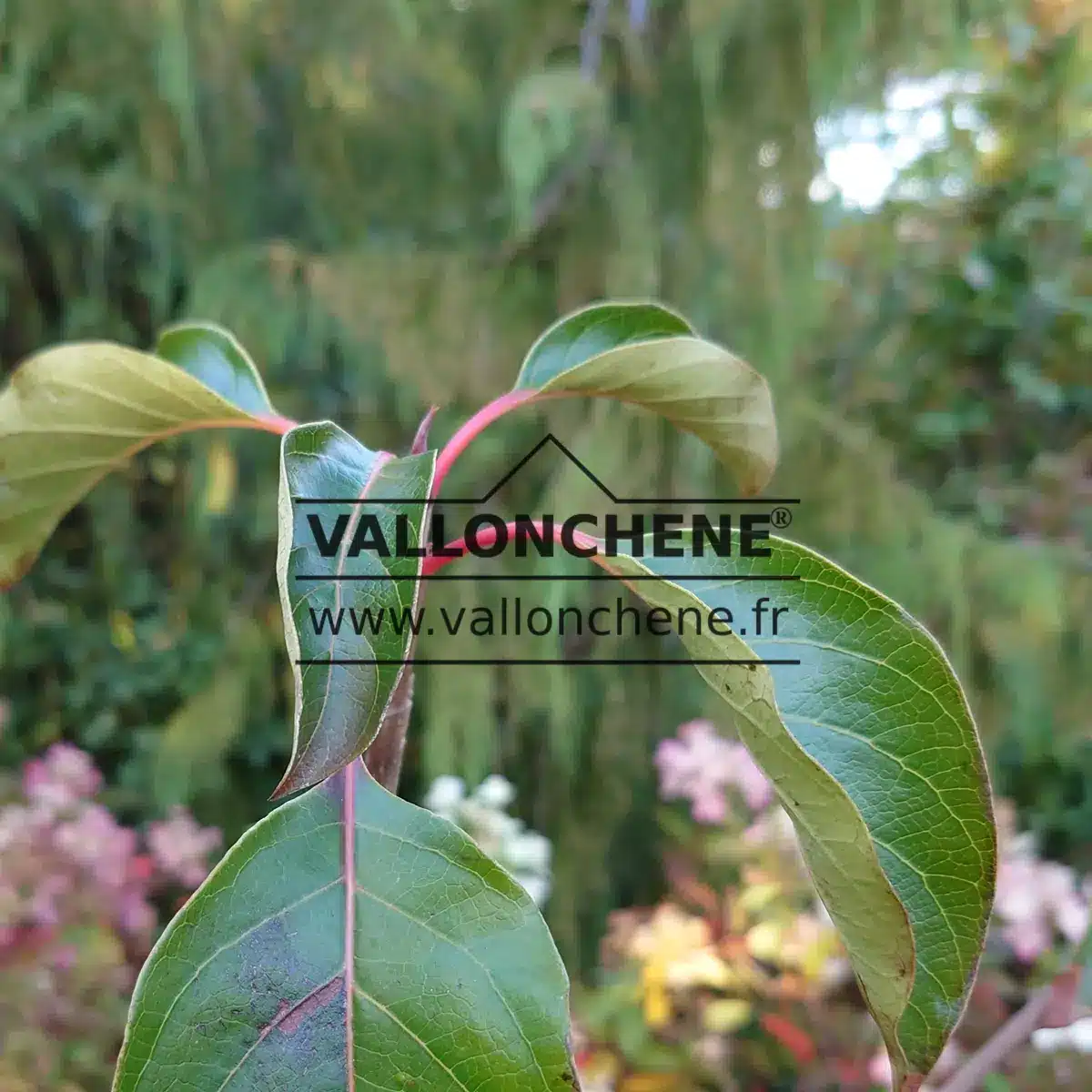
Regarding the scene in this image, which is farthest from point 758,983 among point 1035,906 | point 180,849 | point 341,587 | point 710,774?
point 341,587

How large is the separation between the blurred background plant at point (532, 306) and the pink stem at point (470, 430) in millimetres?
690

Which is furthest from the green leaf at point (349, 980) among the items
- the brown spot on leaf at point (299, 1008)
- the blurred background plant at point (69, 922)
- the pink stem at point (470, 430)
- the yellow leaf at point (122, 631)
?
the yellow leaf at point (122, 631)

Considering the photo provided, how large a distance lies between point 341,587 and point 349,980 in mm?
109

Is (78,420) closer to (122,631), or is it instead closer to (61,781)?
(61,781)

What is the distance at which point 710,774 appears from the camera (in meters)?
1.07

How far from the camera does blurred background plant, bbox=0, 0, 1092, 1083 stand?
1072 mm

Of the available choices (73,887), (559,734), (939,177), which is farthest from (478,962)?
(939,177)

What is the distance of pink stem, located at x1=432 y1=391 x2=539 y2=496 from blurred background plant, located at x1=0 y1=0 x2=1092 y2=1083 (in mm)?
690

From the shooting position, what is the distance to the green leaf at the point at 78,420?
1.08 ft

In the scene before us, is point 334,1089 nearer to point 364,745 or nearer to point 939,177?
point 364,745

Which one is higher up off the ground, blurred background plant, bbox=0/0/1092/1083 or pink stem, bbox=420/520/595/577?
blurred background plant, bbox=0/0/1092/1083

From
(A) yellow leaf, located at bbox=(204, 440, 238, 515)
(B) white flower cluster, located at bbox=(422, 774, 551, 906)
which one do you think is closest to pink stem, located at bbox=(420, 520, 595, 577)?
(B) white flower cluster, located at bbox=(422, 774, 551, 906)

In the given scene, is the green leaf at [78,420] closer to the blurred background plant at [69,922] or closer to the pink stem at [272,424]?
the pink stem at [272,424]

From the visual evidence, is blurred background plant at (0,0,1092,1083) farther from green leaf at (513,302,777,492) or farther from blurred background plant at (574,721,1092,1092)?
green leaf at (513,302,777,492)
